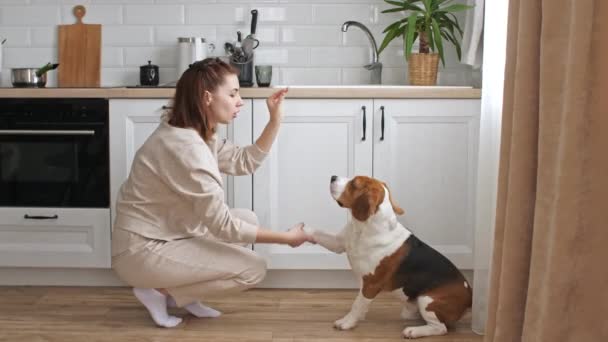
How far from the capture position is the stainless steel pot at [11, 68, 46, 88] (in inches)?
151

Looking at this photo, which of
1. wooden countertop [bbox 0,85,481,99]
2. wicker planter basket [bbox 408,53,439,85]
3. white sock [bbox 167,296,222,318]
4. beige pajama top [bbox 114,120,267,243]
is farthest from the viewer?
wicker planter basket [bbox 408,53,439,85]

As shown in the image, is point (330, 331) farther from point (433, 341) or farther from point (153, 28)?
point (153, 28)

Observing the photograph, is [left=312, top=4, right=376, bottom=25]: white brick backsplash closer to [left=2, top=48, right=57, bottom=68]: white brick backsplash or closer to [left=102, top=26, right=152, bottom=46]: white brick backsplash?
[left=102, top=26, right=152, bottom=46]: white brick backsplash

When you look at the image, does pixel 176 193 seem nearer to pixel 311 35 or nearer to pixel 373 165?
pixel 373 165

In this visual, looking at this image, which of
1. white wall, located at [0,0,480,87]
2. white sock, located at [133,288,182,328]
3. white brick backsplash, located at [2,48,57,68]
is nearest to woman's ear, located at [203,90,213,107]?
white sock, located at [133,288,182,328]

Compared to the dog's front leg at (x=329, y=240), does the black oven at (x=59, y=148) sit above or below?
above

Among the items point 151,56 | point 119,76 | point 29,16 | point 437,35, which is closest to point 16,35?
point 29,16

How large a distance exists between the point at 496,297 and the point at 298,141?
5.06 feet

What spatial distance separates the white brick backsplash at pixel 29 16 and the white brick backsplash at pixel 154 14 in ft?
1.20

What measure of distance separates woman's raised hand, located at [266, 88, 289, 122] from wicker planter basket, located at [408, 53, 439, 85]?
0.93m

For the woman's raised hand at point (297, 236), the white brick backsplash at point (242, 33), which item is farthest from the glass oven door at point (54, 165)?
the woman's raised hand at point (297, 236)

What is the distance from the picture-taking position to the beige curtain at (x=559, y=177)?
1643 millimetres

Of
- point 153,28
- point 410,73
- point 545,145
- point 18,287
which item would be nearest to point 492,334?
point 545,145

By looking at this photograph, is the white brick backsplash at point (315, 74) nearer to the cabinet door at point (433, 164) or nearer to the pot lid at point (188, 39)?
the pot lid at point (188, 39)
